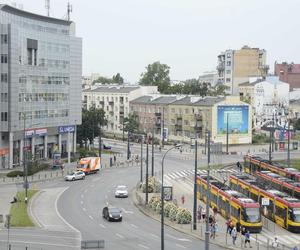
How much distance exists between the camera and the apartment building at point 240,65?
19412 centimetres

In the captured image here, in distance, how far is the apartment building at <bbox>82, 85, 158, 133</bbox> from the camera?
149 meters

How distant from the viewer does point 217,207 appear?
54.7m

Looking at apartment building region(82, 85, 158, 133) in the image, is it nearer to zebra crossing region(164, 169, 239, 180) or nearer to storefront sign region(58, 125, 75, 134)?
storefront sign region(58, 125, 75, 134)

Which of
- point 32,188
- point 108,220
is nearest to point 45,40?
point 32,188

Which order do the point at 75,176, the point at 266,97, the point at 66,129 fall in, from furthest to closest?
the point at 266,97, the point at 66,129, the point at 75,176

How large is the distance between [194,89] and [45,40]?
265 ft

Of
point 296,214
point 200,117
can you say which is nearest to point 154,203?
point 296,214

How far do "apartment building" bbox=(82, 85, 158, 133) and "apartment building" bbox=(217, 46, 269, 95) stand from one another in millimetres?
46280

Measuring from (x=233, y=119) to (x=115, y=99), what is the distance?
39.2 metres

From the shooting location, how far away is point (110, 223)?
50125mm

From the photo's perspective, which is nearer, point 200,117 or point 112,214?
point 112,214

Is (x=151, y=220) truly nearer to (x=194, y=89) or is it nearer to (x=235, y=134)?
(x=235, y=134)

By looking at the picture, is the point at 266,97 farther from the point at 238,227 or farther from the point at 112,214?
the point at 238,227

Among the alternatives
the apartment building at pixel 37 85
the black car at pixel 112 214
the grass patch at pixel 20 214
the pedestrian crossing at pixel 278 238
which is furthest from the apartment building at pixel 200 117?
the pedestrian crossing at pixel 278 238
